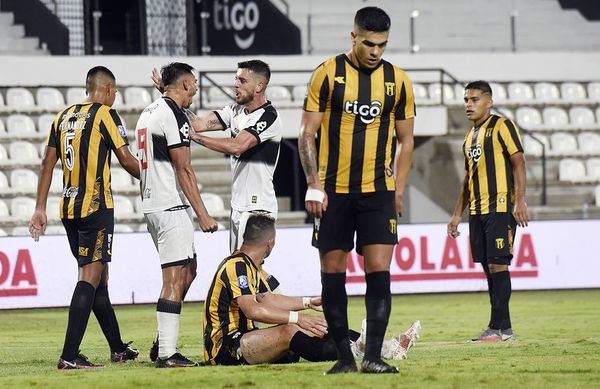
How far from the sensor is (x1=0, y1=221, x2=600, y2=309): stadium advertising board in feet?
52.2

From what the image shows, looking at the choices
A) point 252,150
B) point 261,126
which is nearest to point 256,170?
point 252,150

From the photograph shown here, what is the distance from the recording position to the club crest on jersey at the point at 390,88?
7262 mm

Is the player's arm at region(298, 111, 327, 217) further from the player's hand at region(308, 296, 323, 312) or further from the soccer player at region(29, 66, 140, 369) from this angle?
the soccer player at region(29, 66, 140, 369)

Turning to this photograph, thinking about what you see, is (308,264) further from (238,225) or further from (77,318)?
(77,318)

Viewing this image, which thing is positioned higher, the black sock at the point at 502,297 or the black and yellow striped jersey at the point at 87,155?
the black and yellow striped jersey at the point at 87,155

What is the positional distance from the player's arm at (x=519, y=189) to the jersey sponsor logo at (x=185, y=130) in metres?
3.26

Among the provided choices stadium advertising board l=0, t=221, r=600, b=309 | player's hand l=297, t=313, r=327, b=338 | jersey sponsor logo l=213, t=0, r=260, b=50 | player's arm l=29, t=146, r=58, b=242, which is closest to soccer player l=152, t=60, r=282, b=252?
player's arm l=29, t=146, r=58, b=242

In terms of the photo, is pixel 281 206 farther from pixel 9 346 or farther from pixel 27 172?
pixel 9 346

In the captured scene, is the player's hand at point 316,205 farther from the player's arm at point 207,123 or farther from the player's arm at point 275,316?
the player's arm at point 207,123

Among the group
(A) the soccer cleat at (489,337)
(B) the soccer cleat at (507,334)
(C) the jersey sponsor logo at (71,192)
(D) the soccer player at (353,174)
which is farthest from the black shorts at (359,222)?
(B) the soccer cleat at (507,334)

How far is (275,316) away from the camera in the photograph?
8.05 meters

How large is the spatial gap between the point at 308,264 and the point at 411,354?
8.02 meters

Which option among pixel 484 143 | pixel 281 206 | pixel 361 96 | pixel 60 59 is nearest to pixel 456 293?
pixel 281 206

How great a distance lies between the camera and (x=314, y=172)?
710 centimetres
